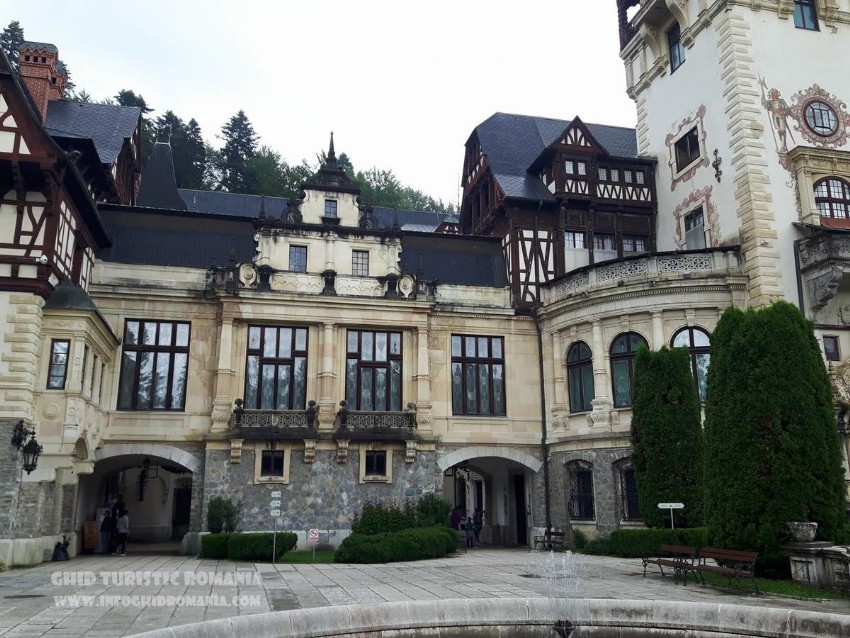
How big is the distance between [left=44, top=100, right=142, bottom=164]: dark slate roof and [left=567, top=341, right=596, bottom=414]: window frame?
19.3 m

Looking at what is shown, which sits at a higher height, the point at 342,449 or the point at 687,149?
the point at 687,149

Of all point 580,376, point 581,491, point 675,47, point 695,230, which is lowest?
point 581,491

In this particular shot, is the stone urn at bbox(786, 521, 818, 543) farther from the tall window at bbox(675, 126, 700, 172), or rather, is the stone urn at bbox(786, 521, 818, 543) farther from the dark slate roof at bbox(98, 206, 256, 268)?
the dark slate roof at bbox(98, 206, 256, 268)

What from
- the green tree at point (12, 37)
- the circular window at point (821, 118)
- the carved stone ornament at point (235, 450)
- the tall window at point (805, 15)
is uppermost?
the green tree at point (12, 37)

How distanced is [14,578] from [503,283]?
20609mm

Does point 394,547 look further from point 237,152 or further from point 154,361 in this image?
point 237,152

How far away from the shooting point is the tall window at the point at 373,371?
27.3 meters

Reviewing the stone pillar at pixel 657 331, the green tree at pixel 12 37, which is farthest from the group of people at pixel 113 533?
the green tree at pixel 12 37

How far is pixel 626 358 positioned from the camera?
Answer: 26.1m

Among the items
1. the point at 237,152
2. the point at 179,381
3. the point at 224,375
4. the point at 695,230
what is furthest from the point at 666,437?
the point at 237,152

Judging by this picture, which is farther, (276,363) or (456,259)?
(456,259)

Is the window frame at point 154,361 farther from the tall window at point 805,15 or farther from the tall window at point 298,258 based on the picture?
the tall window at point 805,15

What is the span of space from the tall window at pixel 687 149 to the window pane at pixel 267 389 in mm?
19301

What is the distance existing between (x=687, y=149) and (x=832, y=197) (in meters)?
6.28
